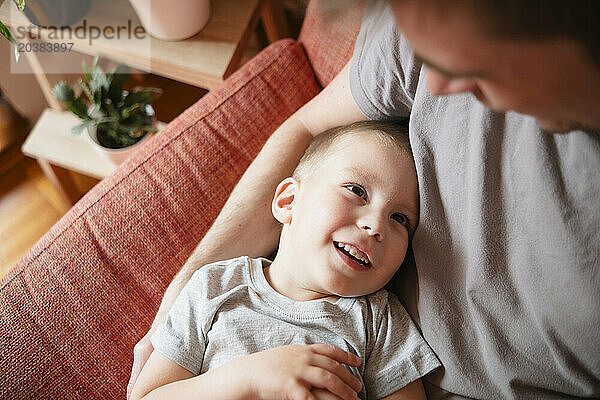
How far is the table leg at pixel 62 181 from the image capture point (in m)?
1.77

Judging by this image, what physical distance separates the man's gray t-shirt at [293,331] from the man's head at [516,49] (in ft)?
1.53

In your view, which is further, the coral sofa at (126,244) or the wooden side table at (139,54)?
the wooden side table at (139,54)

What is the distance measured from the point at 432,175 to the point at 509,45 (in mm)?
396

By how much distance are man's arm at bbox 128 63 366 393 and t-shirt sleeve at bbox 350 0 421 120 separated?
41 mm

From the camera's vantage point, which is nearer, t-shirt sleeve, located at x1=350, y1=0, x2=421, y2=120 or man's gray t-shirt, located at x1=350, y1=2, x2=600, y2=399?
man's gray t-shirt, located at x1=350, y1=2, x2=600, y2=399

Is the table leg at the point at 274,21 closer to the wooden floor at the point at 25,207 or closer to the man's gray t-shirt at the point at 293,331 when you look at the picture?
the wooden floor at the point at 25,207

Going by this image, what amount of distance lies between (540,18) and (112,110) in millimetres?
1326

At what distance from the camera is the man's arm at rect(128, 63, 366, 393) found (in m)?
1.05

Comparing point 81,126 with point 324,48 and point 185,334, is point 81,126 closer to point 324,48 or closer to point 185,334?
point 324,48

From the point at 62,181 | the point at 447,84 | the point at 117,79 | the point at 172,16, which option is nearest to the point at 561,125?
the point at 447,84

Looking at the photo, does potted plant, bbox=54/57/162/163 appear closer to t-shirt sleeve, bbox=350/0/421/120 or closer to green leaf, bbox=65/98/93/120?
green leaf, bbox=65/98/93/120

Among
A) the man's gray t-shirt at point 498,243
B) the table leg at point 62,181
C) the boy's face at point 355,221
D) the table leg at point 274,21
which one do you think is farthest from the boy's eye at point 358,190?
the table leg at point 62,181

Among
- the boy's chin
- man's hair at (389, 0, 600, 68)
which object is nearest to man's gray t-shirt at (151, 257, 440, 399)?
the boy's chin

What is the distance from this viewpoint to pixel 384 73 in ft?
3.04
